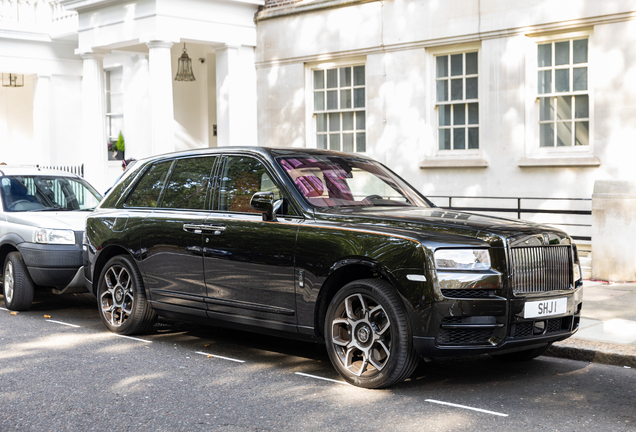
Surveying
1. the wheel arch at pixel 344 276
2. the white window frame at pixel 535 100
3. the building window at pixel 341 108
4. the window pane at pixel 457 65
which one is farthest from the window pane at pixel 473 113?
the wheel arch at pixel 344 276

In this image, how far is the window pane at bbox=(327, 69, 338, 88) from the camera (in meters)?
16.7

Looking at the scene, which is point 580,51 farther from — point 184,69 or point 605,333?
point 184,69

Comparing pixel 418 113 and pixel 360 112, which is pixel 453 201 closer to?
pixel 418 113

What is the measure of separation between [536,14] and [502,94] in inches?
57.9

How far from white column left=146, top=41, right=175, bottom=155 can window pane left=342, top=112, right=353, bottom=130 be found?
3.77 meters

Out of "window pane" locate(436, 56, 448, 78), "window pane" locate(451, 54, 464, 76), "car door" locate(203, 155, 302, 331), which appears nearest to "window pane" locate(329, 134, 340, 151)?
"window pane" locate(436, 56, 448, 78)

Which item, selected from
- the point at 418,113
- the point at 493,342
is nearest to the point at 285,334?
the point at 493,342

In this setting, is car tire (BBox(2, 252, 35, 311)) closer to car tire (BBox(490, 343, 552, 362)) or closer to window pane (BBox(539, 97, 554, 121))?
car tire (BBox(490, 343, 552, 362))

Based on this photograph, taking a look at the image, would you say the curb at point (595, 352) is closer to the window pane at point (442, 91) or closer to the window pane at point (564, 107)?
the window pane at point (564, 107)

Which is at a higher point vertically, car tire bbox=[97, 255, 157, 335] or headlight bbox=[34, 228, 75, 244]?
headlight bbox=[34, 228, 75, 244]

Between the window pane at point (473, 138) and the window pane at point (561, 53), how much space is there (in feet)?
6.37

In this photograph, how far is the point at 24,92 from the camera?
88.4ft

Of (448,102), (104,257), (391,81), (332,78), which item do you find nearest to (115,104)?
(332,78)

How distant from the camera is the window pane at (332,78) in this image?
16734 mm
